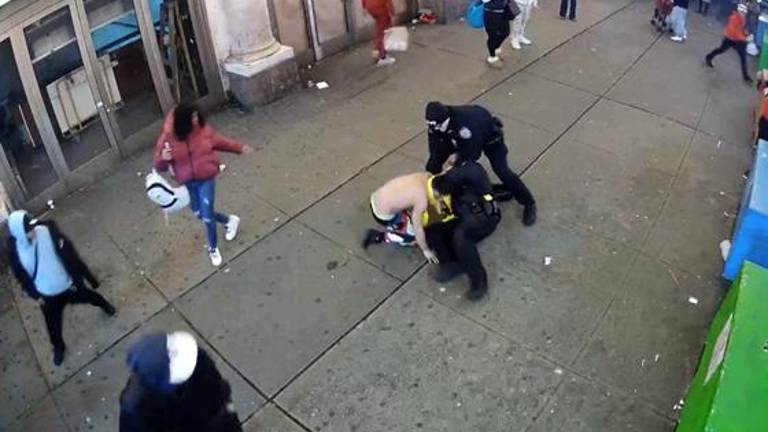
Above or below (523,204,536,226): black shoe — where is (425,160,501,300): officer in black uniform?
above

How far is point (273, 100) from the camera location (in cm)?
Result: 889

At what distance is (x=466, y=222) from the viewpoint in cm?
571

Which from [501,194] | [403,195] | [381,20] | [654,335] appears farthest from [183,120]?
[381,20]

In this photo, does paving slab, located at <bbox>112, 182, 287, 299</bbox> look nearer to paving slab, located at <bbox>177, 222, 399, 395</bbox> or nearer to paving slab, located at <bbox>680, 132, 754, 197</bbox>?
paving slab, located at <bbox>177, 222, 399, 395</bbox>

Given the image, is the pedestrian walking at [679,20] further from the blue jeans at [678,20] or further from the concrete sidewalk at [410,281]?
the concrete sidewalk at [410,281]

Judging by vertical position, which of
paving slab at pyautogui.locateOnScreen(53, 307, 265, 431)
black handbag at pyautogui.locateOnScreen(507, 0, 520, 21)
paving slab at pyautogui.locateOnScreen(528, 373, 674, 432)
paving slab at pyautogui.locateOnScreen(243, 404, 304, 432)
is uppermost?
black handbag at pyautogui.locateOnScreen(507, 0, 520, 21)

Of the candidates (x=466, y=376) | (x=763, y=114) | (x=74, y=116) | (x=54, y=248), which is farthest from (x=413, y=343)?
(x=763, y=114)

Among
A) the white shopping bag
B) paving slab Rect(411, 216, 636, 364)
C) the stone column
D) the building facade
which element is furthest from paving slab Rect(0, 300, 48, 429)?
the white shopping bag

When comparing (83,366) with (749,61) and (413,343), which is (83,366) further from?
(749,61)

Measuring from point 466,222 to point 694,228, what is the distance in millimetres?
2535

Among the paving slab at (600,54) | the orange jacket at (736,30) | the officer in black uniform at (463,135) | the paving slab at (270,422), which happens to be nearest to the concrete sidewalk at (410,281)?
the paving slab at (270,422)

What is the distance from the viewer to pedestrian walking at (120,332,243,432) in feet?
10.7

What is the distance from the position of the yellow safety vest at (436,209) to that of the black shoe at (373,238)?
0.64 metres

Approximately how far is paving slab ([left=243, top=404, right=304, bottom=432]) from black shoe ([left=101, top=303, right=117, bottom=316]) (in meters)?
1.73
